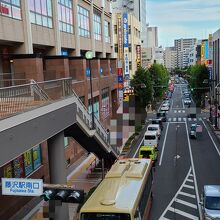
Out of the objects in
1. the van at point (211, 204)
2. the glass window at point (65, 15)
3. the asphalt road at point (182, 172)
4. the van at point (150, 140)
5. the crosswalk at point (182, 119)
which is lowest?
the crosswalk at point (182, 119)

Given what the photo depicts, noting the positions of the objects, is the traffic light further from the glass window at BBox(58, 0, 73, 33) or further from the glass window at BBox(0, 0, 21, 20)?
the glass window at BBox(58, 0, 73, 33)

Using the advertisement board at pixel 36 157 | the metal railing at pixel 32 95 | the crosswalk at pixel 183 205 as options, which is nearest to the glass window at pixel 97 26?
the advertisement board at pixel 36 157

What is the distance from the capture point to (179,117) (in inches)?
2606

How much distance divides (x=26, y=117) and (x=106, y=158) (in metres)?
16.8

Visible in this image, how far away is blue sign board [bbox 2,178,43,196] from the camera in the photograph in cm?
1042

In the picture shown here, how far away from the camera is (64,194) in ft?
33.9

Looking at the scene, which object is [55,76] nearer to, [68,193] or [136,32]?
[68,193]

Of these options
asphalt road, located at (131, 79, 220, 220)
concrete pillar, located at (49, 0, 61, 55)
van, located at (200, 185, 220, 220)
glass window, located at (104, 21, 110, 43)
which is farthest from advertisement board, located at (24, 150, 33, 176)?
glass window, located at (104, 21, 110, 43)

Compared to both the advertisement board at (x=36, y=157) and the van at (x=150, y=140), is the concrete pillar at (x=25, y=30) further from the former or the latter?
the van at (x=150, y=140)

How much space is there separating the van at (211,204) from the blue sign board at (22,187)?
990 centimetres

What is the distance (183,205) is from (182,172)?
795 cm

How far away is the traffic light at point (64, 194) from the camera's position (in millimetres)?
10289

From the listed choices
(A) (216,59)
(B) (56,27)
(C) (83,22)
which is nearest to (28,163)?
(B) (56,27)

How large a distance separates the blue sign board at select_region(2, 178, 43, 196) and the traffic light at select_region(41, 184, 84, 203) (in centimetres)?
24
